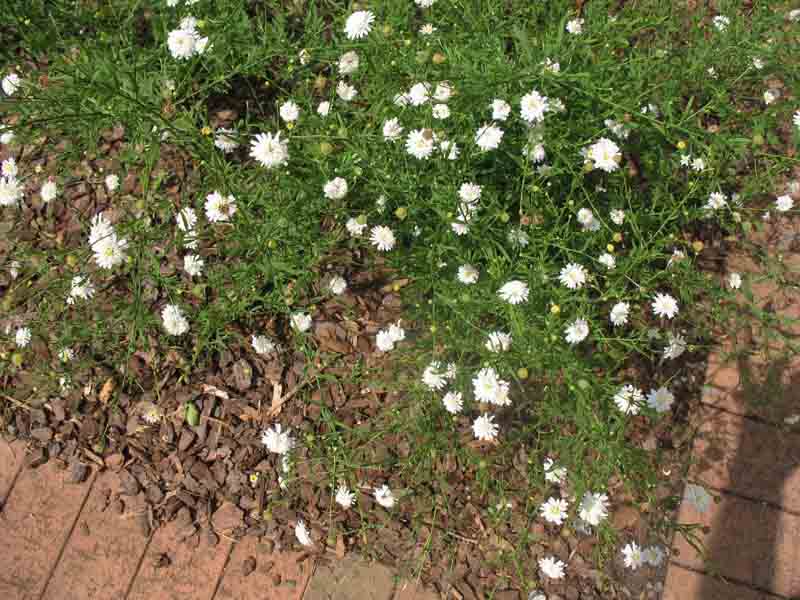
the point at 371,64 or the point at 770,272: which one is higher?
the point at 371,64

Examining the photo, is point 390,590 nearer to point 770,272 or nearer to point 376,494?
point 376,494

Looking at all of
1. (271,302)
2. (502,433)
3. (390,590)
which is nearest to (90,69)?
(271,302)

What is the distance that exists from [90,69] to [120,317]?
94 centimetres

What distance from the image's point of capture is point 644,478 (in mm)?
2422

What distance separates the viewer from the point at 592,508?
2256mm

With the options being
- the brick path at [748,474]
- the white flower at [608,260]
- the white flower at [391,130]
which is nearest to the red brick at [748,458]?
the brick path at [748,474]

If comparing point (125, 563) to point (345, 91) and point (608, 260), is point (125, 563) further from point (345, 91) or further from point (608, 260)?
point (608, 260)

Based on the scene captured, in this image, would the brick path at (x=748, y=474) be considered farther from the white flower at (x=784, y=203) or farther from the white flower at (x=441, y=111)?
the white flower at (x=441, y=111)

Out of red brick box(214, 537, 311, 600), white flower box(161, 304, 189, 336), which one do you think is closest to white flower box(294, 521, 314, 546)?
red brick box(214, 537, 311, 600)

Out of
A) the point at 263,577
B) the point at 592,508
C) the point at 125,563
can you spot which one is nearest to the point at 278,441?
the point at 263,577

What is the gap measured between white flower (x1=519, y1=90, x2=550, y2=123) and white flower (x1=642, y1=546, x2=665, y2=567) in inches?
62.1

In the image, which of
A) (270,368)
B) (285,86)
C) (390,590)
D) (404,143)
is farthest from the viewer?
(285,86)

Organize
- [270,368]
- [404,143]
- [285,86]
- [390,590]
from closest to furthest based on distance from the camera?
[404,143] < [390,590] < [270,368] < [285,86]

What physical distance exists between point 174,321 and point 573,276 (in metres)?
1.50
